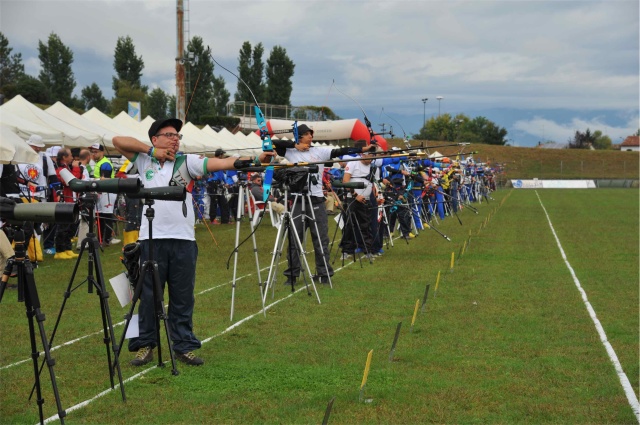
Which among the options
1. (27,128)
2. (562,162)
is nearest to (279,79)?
(562,162)

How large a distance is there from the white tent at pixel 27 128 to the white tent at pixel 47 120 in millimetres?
273

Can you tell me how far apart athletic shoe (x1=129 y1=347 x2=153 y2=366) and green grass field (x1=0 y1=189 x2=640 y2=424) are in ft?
0.63

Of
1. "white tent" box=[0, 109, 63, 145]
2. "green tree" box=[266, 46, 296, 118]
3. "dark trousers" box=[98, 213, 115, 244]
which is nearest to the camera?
"white tent" box=[0, 109, 63, 145]

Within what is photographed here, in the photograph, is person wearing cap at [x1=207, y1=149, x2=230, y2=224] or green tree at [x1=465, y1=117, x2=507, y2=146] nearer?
person wearing cap at [x1=207, y1=149, x2=230, y2=224]

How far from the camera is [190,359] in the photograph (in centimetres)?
736

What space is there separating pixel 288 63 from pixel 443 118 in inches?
2097

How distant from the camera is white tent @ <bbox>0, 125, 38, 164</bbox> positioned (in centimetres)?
1280

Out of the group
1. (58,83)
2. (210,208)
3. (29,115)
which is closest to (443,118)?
(58,83)

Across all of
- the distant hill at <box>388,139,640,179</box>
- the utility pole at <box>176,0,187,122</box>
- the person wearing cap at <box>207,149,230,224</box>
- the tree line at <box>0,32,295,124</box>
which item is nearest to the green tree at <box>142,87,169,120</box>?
the tree line at <box>0,32,295,124</box>

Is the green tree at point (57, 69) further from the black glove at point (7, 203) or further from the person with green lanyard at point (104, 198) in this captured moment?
the black glove at point (7, 203)

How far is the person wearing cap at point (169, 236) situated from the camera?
23.9ft

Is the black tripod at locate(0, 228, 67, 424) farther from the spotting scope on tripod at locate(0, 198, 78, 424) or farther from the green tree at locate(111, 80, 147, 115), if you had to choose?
the green tree at locate(111, 80, 147, 115)

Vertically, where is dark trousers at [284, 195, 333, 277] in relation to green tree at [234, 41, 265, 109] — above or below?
below

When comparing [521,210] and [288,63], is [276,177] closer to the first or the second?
[521,210]
